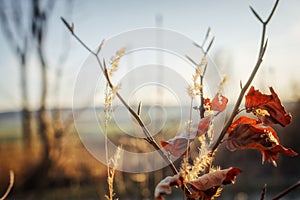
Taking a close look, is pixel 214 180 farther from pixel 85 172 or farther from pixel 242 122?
pixel 85 172

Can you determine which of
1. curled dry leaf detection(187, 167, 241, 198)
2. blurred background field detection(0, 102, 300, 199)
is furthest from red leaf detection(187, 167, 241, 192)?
blurred background field detection(0, 102, 300, 199)

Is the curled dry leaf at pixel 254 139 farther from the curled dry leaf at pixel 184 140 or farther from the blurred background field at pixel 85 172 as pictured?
the blurred background field at pixel 85 172

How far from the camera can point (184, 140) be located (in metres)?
0.38

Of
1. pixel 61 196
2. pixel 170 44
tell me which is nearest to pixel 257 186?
pixel 61 196

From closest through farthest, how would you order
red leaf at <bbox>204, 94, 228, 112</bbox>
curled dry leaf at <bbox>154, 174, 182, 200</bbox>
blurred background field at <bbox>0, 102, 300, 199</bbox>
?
curled dry leaf at <bbox>154, 174, 182, 200</bbox>, red leaf at <bbox>204, 94, 228, 112</bbox>, blurred background field at <bbox>0, 102, 300, 199</bbox>

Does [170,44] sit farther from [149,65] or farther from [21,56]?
[21,56]

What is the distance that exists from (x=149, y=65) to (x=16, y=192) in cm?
480

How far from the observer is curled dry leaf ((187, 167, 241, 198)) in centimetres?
31

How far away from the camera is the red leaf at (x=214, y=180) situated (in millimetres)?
312

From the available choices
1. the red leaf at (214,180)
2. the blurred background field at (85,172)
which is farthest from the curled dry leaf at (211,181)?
the blurred background field at (85,172)

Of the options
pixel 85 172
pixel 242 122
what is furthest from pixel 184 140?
pixel 85 172

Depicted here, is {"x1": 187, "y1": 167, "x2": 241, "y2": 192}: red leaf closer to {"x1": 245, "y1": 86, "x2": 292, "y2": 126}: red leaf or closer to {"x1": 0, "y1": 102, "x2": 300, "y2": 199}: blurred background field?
{"x1": 245, "y1": 86, "x2": 292, "y2": 126}: red leaf

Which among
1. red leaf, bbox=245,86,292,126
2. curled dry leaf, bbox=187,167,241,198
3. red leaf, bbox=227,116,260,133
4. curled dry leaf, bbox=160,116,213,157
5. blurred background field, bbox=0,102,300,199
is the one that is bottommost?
blurred background field, bbox=0,102,300,199

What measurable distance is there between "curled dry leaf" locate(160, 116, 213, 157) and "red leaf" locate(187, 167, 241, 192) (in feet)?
0.17
